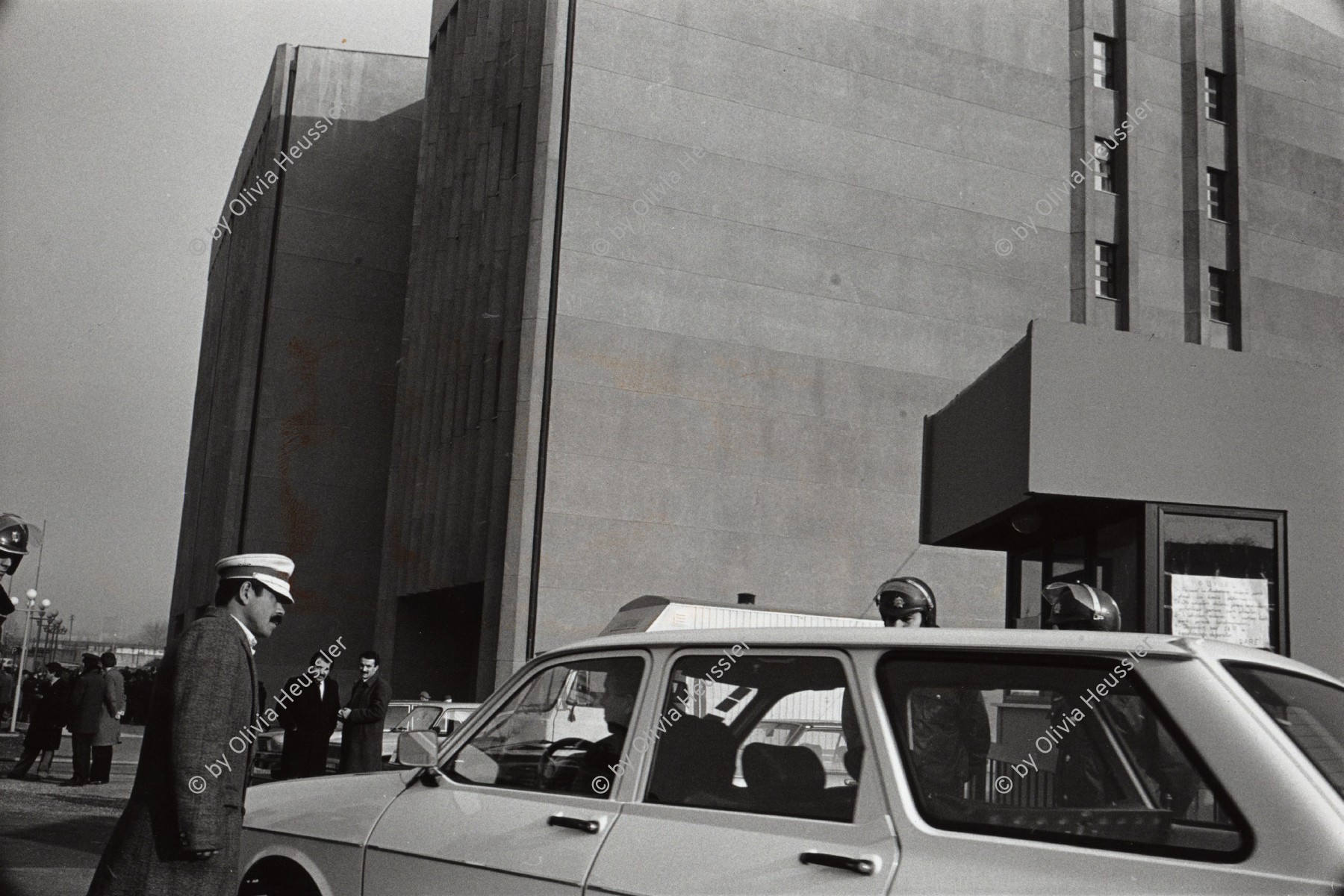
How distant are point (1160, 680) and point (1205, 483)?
8113mm

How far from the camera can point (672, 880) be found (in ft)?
12.1

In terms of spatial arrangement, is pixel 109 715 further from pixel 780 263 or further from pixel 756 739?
pixel 780 263

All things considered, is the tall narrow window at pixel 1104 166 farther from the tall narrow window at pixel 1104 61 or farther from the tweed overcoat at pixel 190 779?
the tweed overcoat at pixel 190 779

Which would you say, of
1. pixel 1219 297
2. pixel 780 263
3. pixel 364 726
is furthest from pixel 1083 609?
pixel 1219 297

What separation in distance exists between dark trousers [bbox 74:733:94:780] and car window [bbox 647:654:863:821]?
15.2 metres

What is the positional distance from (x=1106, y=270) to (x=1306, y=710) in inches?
1235

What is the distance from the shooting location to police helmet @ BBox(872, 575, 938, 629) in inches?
244

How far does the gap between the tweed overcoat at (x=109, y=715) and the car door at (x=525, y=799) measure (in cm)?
1420

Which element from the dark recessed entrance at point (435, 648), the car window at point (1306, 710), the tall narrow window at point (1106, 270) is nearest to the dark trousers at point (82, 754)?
the car window at point (1306, 710)

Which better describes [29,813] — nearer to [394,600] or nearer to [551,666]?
[551,666]

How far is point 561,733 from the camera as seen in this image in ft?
14.5

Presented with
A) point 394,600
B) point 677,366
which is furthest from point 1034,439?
point 394,600

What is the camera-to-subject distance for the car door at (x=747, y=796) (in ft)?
11.3

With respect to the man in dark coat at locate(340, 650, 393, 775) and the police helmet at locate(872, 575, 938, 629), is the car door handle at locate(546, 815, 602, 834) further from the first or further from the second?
the man in dark coat at locate(340, 650, 393, 775)
